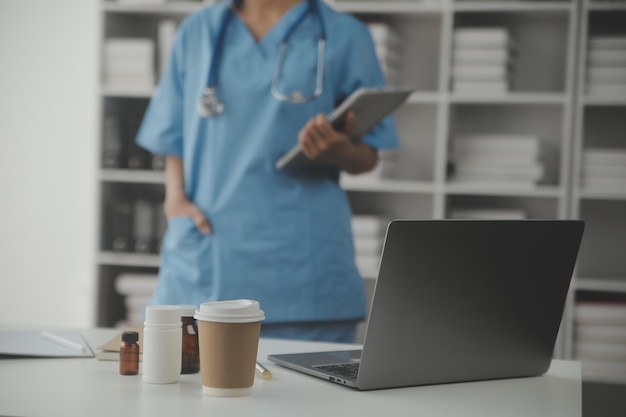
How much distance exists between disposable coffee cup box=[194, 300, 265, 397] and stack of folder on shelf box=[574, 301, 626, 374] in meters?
2.13

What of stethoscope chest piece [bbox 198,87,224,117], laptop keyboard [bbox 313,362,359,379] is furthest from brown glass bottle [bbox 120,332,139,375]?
stethoscope chest piece [bbox 198,87,224,117]

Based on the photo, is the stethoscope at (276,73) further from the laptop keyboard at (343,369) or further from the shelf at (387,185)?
the shelf at (387,185)

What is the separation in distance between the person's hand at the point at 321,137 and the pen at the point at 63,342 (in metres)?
0.64

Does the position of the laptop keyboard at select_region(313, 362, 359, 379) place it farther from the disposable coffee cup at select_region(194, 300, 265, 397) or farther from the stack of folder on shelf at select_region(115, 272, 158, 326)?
the stack of folder on shelf at select_region(115, 272, 158, 326)

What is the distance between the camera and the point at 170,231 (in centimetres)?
204

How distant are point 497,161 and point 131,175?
4.25ft

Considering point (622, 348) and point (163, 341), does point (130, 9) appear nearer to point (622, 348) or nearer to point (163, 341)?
point (622, 348)

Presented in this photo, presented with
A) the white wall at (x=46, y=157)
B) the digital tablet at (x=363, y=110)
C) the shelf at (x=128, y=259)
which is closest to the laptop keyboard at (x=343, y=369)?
the digital tablet at (x=363, y=110)

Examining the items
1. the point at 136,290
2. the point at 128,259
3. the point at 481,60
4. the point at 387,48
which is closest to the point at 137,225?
the point at 128,259

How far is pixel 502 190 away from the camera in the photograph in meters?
2.97

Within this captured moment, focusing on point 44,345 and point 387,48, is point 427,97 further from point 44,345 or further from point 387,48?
point 44,345

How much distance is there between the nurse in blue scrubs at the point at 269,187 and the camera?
192cm

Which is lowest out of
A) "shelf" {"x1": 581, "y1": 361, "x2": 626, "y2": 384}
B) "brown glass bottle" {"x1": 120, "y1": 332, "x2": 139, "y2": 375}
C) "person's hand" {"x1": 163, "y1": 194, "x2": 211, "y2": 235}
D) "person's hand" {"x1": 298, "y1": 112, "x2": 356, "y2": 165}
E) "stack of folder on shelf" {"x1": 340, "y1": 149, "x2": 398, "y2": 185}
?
"shelf" {"x1": 581, "y1": 361, "x2": 626, "y2": 384}

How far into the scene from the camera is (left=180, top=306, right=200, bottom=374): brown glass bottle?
1185 millimetres
